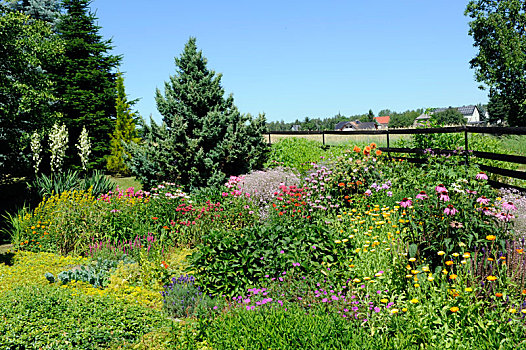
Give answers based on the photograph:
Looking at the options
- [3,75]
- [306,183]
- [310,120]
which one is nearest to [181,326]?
[306,183]

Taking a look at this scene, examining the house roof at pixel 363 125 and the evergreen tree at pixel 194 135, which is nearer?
the evergreen tree at pixel 194 135

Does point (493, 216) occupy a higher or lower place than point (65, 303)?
higher

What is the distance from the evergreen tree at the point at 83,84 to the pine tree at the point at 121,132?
78cm

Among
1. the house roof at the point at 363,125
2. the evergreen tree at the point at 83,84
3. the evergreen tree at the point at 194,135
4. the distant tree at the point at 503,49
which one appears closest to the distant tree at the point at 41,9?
the evergreen tree at the point at 83,84

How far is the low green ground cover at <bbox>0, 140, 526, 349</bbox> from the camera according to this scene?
129 inches

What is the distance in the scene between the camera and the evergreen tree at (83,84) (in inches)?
785

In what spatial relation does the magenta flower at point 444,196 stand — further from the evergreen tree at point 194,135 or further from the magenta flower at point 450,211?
the evergreen tree at point 194,135

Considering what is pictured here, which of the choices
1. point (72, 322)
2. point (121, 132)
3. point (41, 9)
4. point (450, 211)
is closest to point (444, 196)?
point (450, 211)

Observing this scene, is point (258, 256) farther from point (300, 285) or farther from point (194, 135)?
point (194, 135)

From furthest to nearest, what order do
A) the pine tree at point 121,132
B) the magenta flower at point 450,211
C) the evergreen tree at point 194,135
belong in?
the pine tree at point 121,132
the evergreen tree at point 194,135
the magenta flower at point 450,211

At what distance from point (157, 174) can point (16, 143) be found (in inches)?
399

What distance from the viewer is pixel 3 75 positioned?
14.7 m

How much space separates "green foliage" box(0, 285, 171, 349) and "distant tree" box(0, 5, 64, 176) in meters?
12.9

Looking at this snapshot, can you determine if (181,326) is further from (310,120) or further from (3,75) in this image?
(310,120)
